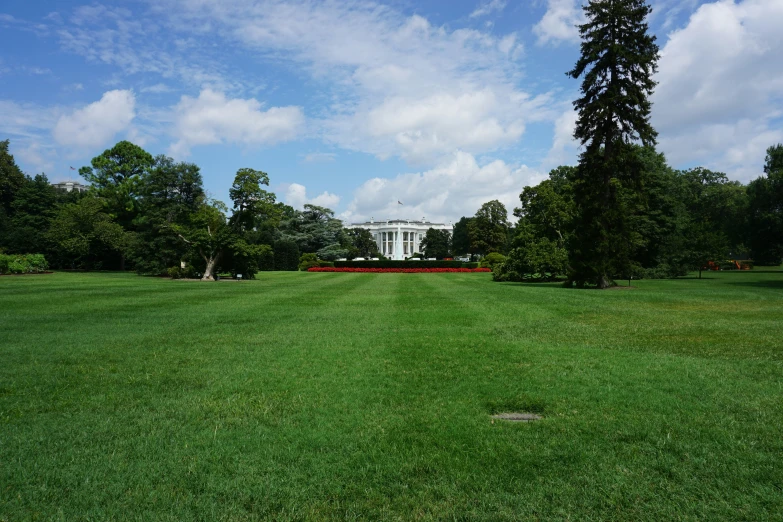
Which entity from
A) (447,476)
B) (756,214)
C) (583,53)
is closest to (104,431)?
(447,476)

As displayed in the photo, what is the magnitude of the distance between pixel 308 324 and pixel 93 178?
5675cm

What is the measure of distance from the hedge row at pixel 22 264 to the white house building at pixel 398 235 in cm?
9821

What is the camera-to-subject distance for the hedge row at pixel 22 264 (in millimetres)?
39181

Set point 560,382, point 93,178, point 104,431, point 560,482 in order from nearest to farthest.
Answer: point 560,482, point 104,431, point 560,382, point 93,178

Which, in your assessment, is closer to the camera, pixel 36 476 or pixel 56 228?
pixel 36 476

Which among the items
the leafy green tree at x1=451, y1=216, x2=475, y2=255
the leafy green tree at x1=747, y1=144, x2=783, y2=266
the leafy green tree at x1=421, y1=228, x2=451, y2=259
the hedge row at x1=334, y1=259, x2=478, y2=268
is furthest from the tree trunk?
the leafy green tree at x1=421, y1=228, x2=451, y2=259

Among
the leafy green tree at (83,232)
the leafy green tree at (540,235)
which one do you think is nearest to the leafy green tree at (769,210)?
the leafy green tree at (540,235)

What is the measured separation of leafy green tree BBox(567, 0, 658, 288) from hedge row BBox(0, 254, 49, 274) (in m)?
39.2

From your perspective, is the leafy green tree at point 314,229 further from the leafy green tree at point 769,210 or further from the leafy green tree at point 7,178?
the leafy green tree at point 769,210

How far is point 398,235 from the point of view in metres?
140

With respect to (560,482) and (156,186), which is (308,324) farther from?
(156,186)

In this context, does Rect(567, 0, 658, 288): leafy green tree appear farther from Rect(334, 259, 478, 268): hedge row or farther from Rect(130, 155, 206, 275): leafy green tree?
Rect(334, 259, 478, 268): hedge row

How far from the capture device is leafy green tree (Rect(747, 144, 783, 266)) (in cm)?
3319

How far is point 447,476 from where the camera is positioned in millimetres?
3945
